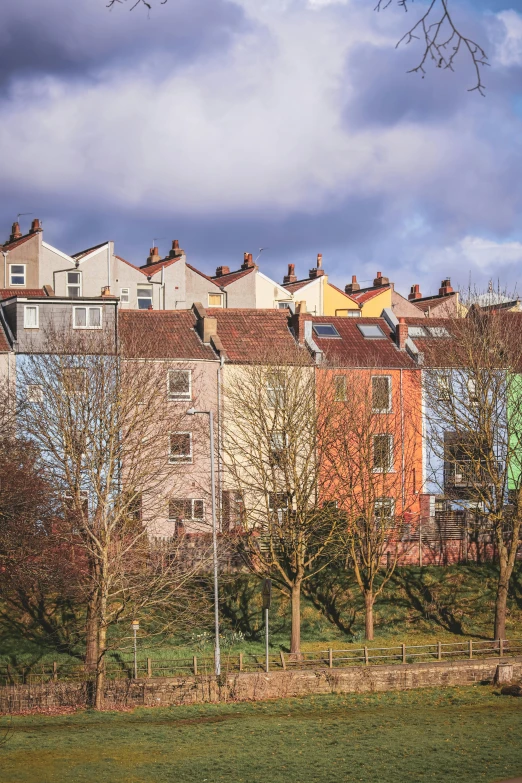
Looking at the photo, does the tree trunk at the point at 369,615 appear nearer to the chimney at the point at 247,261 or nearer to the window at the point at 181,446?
the window at the point at 181,446

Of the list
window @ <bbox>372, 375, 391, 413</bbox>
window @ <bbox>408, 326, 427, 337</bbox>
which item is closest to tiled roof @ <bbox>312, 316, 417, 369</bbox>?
window @ <bbox>372, 375, 391, 413</bbox>

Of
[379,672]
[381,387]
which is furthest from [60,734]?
[381,387]

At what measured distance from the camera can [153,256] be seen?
86500 millimetres

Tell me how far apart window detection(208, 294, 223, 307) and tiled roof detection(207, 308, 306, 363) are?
19.2 meters

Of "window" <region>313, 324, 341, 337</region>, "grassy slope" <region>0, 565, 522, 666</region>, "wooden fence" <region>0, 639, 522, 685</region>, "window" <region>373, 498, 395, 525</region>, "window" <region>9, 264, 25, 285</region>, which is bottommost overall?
"wooden fence" <region>0, 639, 522, 685</region>

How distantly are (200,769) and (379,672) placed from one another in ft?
43.4

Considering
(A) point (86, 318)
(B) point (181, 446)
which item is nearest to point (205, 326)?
(A) point (86, 318)

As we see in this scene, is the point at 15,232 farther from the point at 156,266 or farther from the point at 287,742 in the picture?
the point at 287,742

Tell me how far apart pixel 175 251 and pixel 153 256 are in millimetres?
3090

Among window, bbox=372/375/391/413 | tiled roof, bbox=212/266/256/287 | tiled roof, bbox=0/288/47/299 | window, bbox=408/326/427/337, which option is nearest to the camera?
window, bbox=372/375/391/413

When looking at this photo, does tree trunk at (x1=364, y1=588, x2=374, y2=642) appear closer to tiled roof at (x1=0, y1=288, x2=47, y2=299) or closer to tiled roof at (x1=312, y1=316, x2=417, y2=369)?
tiled roof at (x1=312, y1=316, x2=417, y2=369)

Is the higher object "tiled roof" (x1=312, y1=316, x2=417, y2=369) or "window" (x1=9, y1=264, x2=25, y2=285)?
"window" (x1=9, y1=264, x2=25, y2=285)

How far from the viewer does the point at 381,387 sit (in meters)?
58.2

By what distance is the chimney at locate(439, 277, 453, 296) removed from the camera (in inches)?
3651
